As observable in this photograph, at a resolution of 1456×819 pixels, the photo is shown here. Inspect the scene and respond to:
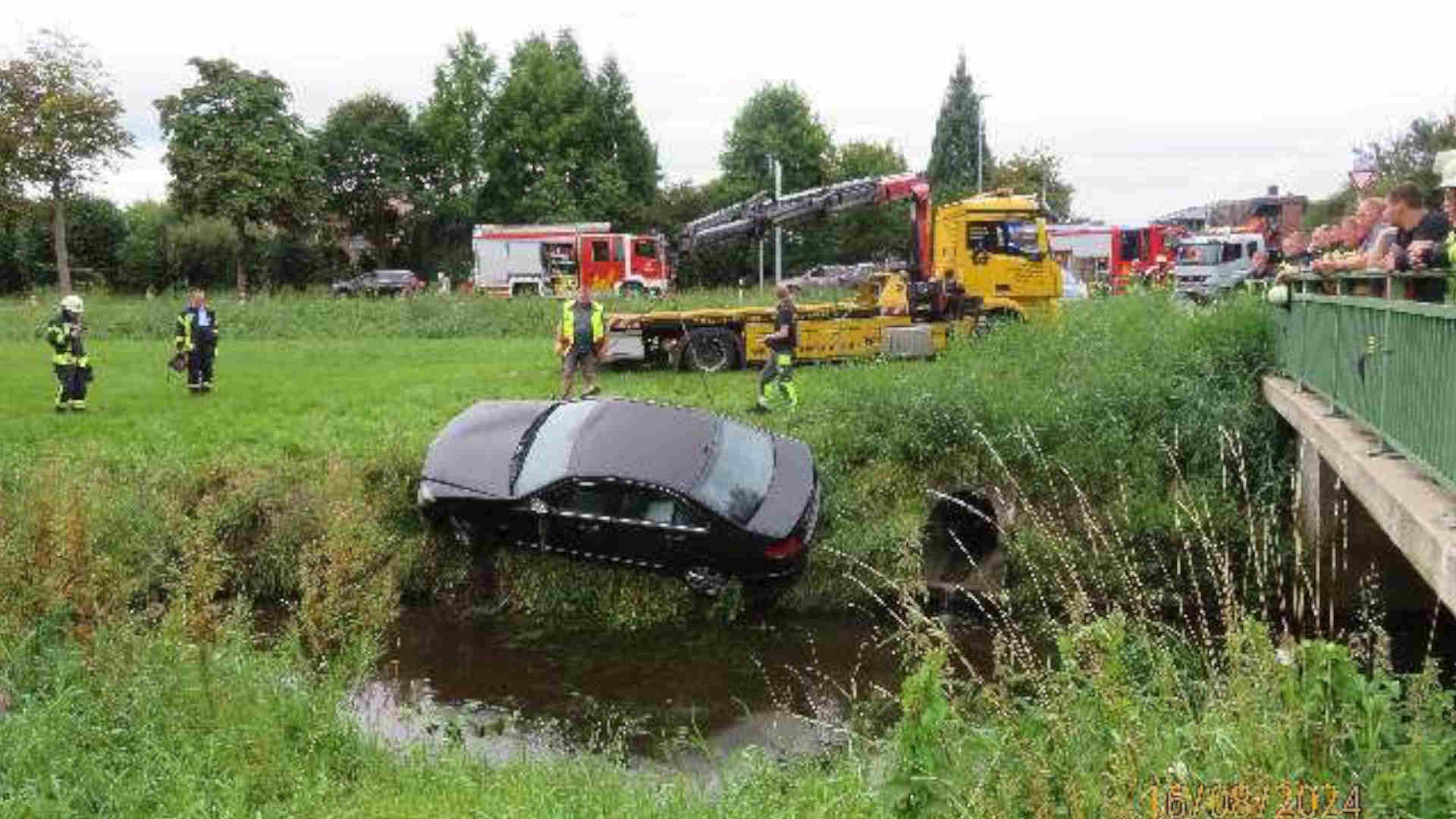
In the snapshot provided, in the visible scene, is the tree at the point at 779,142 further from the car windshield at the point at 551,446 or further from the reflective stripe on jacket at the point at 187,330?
the car windshield at the point at 551,446

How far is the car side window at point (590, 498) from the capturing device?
448 inches

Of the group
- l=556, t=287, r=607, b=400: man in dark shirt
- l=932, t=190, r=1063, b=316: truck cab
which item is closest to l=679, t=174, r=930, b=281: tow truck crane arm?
l=932, t=190, r=1063, b=316: truck cab

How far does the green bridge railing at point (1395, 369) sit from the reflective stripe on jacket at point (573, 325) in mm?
9102

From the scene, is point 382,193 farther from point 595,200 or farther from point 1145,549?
point 1145,549

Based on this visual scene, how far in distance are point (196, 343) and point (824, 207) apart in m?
10.3

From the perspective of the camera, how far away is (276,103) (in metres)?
51.5

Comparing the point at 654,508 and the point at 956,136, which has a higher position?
the point at 956,136

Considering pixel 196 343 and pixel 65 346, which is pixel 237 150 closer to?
pixel 196 343

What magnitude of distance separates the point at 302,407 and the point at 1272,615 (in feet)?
40.0

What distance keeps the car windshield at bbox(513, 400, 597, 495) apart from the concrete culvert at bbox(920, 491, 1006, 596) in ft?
12.0

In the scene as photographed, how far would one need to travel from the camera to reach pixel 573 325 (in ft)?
55.2

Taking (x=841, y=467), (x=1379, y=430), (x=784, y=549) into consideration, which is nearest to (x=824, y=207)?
(x=841, y=467)

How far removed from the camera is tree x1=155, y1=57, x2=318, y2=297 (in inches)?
1939

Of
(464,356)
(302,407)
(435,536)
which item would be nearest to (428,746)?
(435,536)
